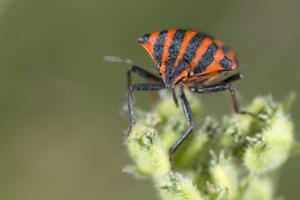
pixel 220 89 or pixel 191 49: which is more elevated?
pixel 191 49

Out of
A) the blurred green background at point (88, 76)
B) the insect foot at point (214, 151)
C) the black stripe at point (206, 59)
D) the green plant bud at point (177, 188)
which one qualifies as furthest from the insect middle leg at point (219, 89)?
the blurred green background at point (88, 76)

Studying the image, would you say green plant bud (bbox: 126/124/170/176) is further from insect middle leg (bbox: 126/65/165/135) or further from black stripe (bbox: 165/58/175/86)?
black stripe (bbox: 165/58/175/86)

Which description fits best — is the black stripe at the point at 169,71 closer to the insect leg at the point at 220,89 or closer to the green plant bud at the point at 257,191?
the insect leg at the point at 220,89

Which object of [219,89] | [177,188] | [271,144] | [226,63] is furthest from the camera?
[219,89]

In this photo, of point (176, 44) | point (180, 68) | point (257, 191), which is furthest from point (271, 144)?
point (176, 44)

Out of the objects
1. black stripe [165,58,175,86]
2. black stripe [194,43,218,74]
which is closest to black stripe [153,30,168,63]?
black stripe [165,58,175,86]

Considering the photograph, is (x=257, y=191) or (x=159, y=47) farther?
(x=257, y=191)

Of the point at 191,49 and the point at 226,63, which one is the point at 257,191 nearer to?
the point at 226,63

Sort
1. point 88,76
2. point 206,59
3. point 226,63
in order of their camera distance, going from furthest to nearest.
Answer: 1. point 88,76
2. point 226,63
3. point 206,59
